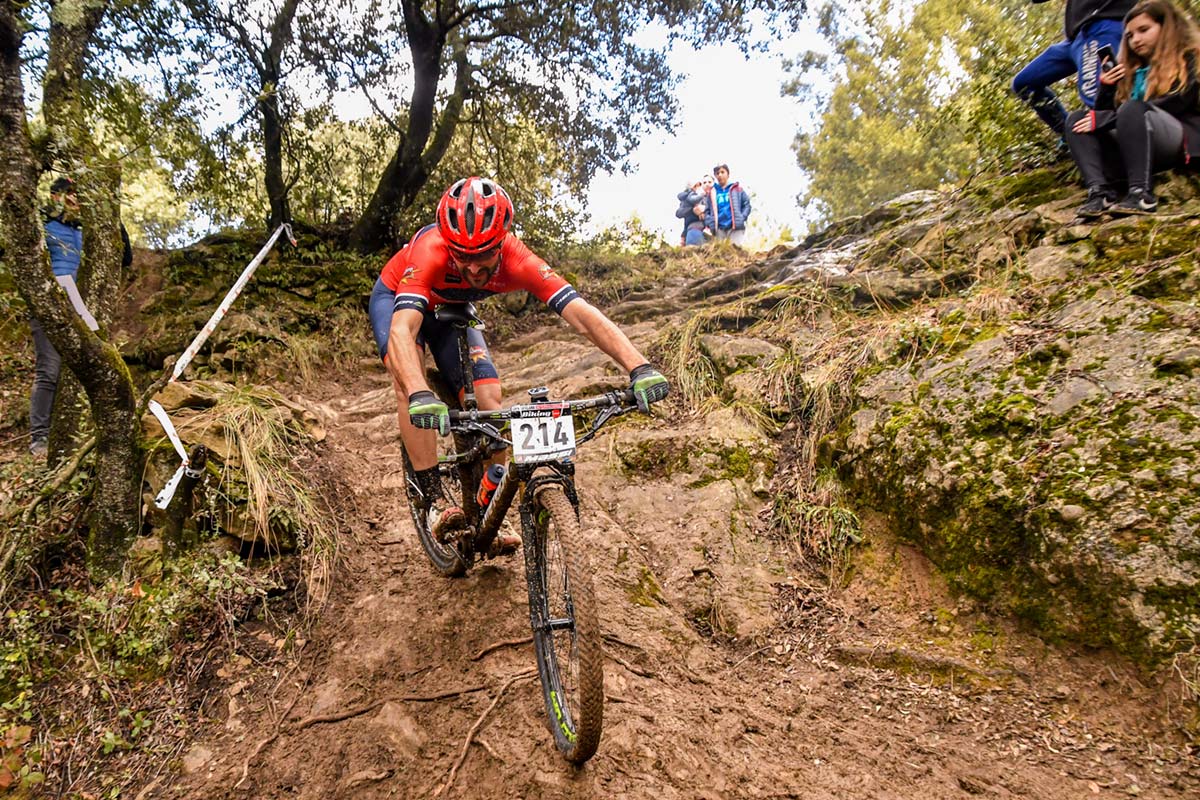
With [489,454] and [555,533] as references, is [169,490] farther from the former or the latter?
[555,533]

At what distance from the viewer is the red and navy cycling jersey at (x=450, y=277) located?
3348 mm

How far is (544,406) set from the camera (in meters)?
2.59

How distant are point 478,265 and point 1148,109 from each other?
415 cm

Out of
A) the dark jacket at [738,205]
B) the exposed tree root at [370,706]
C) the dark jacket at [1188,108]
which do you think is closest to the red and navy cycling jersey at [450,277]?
the exposed tree root at [370,706]

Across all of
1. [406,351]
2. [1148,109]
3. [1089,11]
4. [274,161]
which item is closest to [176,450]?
[406,351]

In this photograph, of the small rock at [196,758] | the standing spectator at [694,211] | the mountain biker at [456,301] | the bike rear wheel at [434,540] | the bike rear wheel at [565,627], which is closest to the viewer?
the bike rear wheel at [565,627]

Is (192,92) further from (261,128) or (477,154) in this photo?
(477,154)

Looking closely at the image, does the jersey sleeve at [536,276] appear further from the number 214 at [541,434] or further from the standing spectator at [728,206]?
the standing spectator at [728,206]

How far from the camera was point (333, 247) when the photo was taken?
9094 millimetres

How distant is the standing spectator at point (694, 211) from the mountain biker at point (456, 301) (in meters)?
8.94

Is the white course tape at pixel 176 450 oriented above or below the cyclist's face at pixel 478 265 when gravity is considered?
below

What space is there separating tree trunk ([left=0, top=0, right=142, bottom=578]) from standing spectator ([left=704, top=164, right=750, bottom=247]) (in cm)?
948

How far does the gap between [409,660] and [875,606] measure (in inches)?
99.7

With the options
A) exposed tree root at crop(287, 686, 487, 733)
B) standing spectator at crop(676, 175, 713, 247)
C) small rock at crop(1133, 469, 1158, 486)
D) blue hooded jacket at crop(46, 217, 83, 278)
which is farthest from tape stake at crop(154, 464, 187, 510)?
standing spectator at crop(676, 175, 713, 247)
